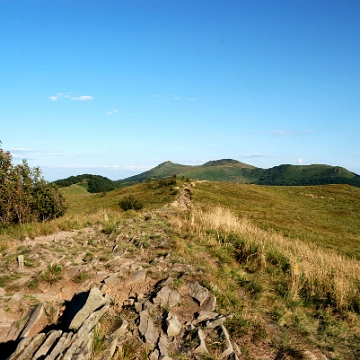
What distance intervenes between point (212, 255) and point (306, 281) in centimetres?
329

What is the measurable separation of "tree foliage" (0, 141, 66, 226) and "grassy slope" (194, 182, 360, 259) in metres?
22.4

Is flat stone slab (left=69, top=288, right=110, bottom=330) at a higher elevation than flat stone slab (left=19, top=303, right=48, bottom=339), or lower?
higher

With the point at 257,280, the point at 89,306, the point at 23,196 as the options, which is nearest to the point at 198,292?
the point at 257,280

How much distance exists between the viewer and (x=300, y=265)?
9570 millimetres

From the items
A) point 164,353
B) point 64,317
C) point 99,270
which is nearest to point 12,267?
point 99,270

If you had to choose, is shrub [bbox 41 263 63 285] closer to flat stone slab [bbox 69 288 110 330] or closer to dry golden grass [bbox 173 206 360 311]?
flat stone slab [bbox 69 288 110 330]

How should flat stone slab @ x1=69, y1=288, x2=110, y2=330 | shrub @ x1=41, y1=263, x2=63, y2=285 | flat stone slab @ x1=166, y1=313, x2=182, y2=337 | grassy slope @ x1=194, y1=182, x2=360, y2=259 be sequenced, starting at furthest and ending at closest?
grassy slope @ x1=194, y1=182, x2=360, y2=259 → shrub @ x1=41, y1=263, x2=63, y2=285 → flat stone slab @ x1=166, y1=313, x2=182, y2=337 → flat stone slab @ x1=69, y1=288, x2=110, y2=330

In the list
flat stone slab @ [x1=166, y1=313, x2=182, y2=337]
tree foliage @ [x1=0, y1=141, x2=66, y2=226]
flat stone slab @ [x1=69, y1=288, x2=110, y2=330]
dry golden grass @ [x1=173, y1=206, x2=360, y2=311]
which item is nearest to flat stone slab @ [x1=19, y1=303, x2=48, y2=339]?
flat stone slab @ [x1=69, y1=288, x2=110, y2=330]

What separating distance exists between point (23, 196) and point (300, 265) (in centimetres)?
1663

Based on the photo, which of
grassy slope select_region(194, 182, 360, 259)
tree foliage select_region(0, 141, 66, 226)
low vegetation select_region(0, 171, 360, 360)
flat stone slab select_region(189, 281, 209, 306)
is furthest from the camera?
grassy slope select_region(194, 182, 360, 259)

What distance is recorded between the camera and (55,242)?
440 inches

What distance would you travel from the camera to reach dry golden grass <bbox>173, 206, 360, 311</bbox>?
25.9ft

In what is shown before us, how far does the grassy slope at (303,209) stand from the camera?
31984mm

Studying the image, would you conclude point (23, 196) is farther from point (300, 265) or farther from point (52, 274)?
point (300, 265)
